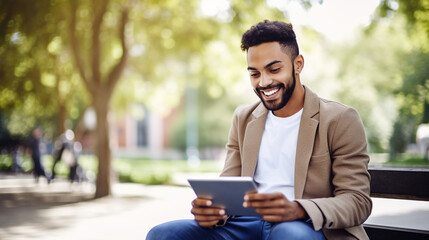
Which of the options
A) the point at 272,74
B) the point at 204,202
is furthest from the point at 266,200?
the point at 272,74

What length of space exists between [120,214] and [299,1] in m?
5.77

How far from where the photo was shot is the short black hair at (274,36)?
276 centimetres

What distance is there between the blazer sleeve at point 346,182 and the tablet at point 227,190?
29cm

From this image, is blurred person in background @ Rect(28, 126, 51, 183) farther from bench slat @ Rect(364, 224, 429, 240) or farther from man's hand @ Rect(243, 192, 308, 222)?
man's hand @ Rect(243, 192, 308, 222)

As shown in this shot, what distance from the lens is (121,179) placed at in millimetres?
18703

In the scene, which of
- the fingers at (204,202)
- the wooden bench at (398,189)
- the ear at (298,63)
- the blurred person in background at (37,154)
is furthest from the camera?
the blurred person in background at (37,154)

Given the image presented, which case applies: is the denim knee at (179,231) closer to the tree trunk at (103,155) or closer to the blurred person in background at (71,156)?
the tree trunk at (103,155)

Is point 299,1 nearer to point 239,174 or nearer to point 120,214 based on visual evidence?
point 120,214

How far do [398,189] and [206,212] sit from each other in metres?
1.23

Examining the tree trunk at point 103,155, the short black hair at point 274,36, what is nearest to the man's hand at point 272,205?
the short black hair at point 274,36

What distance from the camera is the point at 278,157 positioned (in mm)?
2844

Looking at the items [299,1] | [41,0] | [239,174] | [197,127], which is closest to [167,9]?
[41,0]

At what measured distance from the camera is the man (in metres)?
2.34

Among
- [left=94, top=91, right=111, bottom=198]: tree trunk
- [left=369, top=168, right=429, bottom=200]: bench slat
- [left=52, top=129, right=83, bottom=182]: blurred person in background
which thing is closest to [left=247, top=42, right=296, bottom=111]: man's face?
[left=369, top=168, right=429, bottom=200]: bench slat
